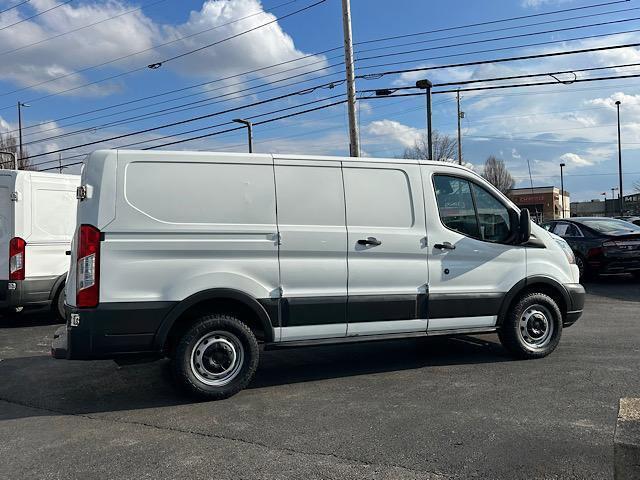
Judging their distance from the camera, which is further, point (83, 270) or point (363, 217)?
point (363, 217)

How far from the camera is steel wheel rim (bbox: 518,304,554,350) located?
6148mm

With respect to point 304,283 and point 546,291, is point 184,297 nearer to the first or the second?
point 304,283

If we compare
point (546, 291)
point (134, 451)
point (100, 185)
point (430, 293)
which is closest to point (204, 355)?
point (134, 451)

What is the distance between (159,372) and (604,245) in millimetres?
10312

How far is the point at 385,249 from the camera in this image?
5.46 meters

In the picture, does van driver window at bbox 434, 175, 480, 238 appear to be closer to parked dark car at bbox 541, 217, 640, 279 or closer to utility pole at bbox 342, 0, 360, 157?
parked dark car at bbox 541, 217, 640, 279

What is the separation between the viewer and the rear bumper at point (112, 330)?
15.0 feet

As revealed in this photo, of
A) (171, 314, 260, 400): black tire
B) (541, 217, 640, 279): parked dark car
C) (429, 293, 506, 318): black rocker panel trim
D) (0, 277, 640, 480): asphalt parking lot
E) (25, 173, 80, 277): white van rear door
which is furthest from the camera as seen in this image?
(541, 217, 640, 279): parked dark car

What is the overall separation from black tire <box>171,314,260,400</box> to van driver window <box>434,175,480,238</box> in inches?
93.8

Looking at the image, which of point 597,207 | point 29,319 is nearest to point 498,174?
point 597,207

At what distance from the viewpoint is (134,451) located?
3943 mm

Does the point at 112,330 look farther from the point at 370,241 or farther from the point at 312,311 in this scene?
the point at 370,241

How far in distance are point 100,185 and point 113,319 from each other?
1.12 m

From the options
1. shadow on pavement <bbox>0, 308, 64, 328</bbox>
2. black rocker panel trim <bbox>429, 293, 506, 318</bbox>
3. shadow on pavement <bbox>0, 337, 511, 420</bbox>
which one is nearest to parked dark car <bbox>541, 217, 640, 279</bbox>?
shadow on pavement <bbox>0, 337, 511, 420</bbox>
